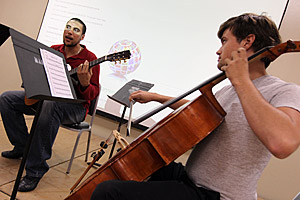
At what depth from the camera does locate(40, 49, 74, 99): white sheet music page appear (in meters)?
1.34

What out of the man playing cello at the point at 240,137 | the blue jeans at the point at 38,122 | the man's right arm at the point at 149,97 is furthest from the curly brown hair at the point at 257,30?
the blue jeans at the point at 38,122

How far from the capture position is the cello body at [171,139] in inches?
39.9

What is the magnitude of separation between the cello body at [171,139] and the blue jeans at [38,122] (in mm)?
963

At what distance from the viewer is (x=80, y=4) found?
3.57 metres

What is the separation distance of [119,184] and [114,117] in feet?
8.07

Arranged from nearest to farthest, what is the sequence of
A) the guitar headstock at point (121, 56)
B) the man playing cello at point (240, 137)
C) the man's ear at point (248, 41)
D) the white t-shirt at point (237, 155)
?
the man playing cello at point (240, 137)
the white t-shirt at point (237, 155)
the man's ear at point (248, 41)
the guitar headstock at point (121, 56)

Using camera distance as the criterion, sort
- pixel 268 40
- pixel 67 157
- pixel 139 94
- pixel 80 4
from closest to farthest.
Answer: pixel 268 40 → pixel 139 94 → pixel 67 157 → pixel 80 4

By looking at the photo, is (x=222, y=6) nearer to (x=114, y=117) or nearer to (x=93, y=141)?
(x=114, y=117)

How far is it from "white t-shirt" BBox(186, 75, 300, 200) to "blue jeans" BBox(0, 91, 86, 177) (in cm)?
119

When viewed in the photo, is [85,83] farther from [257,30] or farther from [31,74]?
[257,30]

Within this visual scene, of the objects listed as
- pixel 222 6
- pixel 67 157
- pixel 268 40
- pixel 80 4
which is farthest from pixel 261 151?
pixel 80 4

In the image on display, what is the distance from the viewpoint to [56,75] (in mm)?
1417

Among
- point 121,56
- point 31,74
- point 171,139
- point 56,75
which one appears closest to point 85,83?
point 121,56

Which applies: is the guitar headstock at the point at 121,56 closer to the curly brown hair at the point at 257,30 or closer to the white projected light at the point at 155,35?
the curly brown hair at the point at 257,30
